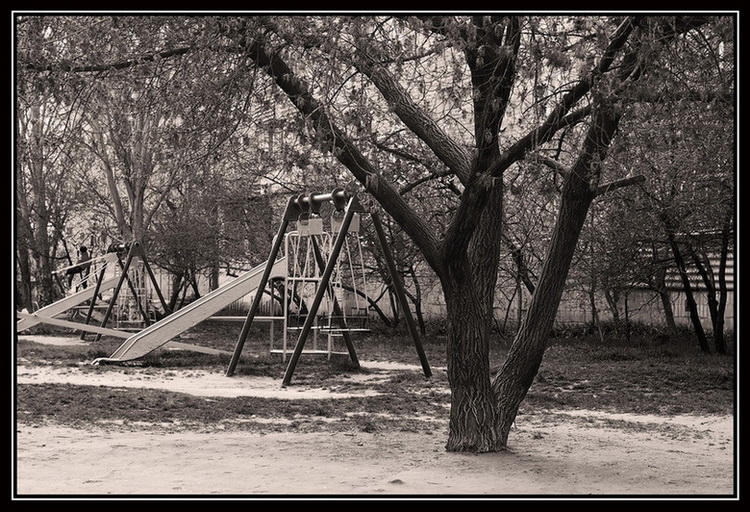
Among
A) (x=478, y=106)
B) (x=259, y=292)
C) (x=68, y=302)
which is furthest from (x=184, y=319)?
Answer: (x=478, y=106)

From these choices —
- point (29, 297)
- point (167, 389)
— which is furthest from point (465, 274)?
point (29, 297)

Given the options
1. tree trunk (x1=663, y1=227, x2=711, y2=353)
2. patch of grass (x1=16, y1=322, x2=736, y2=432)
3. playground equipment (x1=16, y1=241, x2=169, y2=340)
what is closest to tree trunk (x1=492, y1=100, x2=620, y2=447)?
patch of grass (x1=16, y1=322, x2=736, y2=432)

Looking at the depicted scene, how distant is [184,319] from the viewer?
50.1ft

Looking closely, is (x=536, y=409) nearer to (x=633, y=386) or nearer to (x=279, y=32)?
(x=633, y=386)

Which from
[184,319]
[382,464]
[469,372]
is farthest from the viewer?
[184,319]

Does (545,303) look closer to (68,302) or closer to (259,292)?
(259,292)

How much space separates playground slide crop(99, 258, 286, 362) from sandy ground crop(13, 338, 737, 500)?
5.77 meters

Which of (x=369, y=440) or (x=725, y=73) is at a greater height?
(x=725, y=73)

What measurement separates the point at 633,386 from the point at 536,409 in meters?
2.42

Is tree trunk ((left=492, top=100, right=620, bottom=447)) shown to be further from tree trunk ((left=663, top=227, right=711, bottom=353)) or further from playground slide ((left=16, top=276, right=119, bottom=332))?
playground slide ((left=16, top=276, right=119, bottom=332))

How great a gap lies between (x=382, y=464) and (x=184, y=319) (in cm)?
828

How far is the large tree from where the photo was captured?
6633mm

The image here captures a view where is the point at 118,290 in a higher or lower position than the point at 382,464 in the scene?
higher

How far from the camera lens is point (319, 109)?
7.09m
